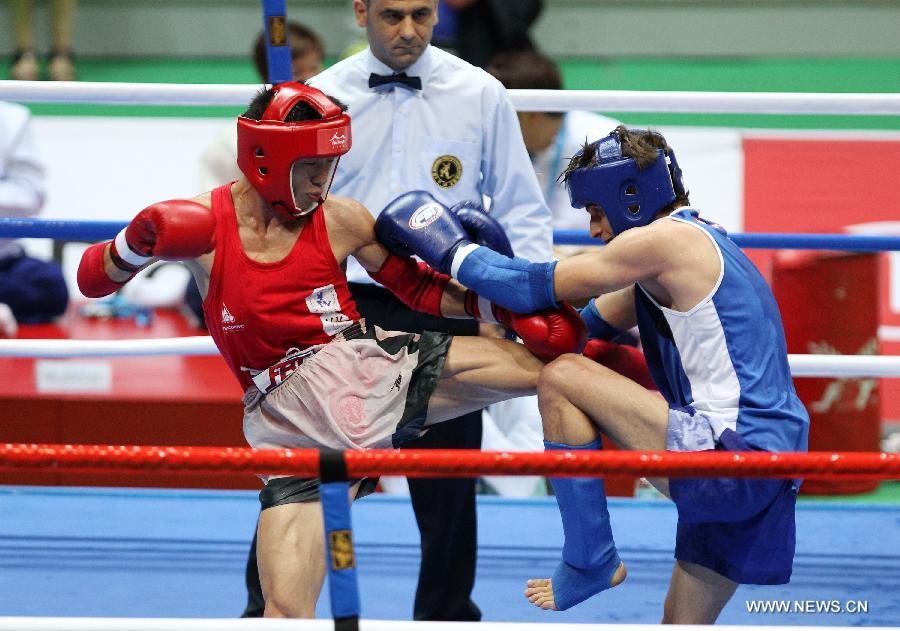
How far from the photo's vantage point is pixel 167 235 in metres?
2.54

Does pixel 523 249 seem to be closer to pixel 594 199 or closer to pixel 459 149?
pixel 459 149

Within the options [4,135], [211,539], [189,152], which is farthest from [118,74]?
[211,539]

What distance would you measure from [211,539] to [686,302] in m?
1.79

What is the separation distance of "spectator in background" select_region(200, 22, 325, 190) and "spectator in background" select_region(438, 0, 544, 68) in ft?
7.37

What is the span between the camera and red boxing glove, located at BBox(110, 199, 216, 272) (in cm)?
255

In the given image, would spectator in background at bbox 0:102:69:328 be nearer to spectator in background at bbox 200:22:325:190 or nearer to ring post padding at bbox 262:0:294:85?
spectator in background at bbox 200:22:325:190

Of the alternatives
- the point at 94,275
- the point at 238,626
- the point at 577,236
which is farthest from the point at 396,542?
the point at 238,626

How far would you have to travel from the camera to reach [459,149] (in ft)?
10.6

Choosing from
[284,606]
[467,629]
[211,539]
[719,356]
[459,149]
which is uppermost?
[459,149]

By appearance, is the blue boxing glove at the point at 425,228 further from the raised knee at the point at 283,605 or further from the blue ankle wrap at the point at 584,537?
the raised knee at the point at 283,605

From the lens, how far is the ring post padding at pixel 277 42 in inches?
127

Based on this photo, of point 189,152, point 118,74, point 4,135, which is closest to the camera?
point 4,135

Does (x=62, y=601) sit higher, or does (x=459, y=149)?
(x=459, y=149)

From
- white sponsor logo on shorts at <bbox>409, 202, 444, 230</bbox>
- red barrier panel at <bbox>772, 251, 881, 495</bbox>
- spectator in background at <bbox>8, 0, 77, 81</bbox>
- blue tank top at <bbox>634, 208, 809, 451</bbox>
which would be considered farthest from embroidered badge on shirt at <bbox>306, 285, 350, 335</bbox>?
spectator in background at <bbox>8, 0, 77, 81</bbox>
